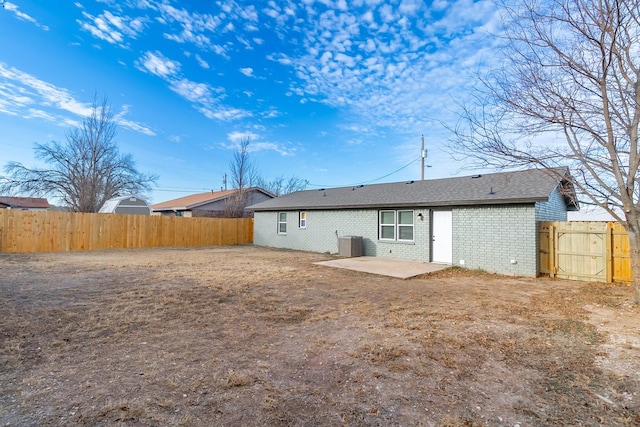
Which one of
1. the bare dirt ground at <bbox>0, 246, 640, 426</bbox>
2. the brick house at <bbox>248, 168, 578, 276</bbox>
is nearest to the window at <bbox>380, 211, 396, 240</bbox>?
A: the brick house at <bbox>248, 168, 578, 276</bbox>

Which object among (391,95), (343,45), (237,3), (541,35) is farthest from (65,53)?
(541,35)

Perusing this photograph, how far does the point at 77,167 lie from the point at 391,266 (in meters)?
25.2

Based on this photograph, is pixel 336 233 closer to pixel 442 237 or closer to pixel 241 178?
pixel 442 237

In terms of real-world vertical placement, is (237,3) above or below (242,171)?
above

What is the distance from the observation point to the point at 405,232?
40.6ft

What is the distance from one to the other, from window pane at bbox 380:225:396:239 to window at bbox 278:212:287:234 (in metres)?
6.76

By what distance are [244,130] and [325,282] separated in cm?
2219

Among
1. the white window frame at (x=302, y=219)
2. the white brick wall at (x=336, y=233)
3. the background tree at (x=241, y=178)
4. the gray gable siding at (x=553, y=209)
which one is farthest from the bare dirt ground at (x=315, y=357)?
the background tree at (x=241, y=178)

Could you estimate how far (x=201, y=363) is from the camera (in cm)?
322

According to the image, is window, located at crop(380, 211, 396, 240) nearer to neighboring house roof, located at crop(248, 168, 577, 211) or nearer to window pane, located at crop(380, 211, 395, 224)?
window pane, located at crop(380, 211, 395, 224)

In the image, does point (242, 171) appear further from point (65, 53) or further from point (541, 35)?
point (541, 35)

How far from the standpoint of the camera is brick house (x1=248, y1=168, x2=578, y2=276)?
30.3 feet

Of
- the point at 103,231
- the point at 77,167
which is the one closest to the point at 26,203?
the point at 77,167

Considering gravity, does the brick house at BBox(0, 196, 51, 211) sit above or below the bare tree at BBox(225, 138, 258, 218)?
below
